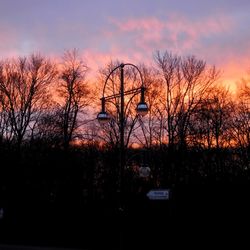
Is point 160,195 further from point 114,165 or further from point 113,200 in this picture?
point 114,165

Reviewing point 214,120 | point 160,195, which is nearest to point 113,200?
point 160,195

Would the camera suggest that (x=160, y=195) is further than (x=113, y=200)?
No

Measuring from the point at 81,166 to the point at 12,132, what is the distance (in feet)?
33.5

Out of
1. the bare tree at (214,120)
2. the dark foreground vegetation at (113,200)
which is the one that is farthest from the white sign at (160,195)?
the bare tree at (214,120)

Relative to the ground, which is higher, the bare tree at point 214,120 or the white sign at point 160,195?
the bare tree at point 214,120

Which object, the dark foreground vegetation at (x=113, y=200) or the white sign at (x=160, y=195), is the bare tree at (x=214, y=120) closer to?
the dark foreground vegetation at (x=113, y=200)

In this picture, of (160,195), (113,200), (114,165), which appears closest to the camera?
(160,195)

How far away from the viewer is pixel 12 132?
5328cm

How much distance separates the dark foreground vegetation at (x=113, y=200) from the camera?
25.2 metres

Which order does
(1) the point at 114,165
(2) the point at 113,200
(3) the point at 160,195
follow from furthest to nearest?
(1) the point at 114,165 < (2) the point at 113,200 < (3) the point at 160,195

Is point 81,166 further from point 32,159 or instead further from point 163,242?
point 163,242

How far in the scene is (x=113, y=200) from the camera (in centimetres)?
3027

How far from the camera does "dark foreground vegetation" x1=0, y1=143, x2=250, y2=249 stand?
2520 cm

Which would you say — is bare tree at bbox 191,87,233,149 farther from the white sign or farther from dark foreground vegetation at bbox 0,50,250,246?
the white sign
